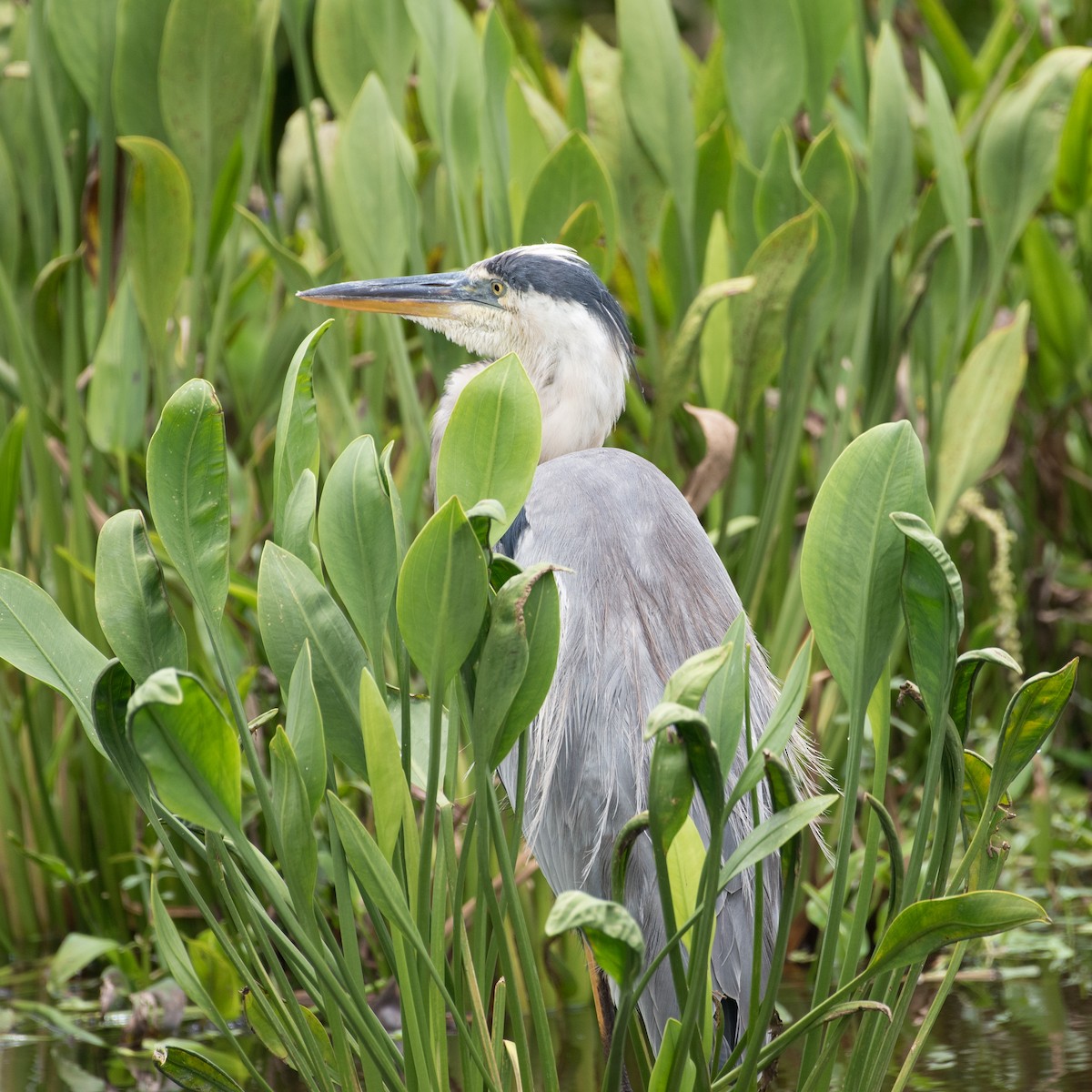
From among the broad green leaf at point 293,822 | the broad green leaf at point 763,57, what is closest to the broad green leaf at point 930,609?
the broad green leaf at point 293,822

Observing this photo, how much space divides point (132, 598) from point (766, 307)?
4.64 feet

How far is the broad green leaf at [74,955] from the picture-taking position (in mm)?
2377

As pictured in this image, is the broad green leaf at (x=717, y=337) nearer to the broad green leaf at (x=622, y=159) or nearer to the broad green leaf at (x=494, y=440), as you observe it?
the broad green leaf at (x=622, y=159)

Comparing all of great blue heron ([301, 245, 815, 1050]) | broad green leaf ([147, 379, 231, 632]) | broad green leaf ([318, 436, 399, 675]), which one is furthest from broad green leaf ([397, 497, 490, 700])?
great blue heron ([301, 245, 815, 1050])

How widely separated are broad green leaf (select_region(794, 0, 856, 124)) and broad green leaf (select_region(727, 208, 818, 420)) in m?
0.51

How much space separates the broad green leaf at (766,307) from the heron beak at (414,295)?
463 mm

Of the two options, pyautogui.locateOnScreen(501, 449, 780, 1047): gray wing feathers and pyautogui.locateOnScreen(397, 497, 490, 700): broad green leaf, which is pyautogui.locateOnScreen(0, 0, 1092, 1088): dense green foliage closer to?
pyautogui.locateOnScreen(397, 497, 490, 700): broad green leaf

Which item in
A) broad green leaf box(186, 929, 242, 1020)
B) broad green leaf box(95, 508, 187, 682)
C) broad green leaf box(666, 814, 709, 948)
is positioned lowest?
broad green leaf box(186, 929, 242, 1020)

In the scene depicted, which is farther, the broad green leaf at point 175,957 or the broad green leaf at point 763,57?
the broad green leaf at point 763,57

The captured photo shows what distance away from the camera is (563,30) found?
7.86 metres

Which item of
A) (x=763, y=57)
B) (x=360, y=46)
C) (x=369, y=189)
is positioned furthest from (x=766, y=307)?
(x=360, y=46)

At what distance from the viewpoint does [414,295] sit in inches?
88.4

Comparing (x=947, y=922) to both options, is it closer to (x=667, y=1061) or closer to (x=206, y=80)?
(x=667, y=1061)

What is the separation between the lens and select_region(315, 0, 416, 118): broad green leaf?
2.56 m
